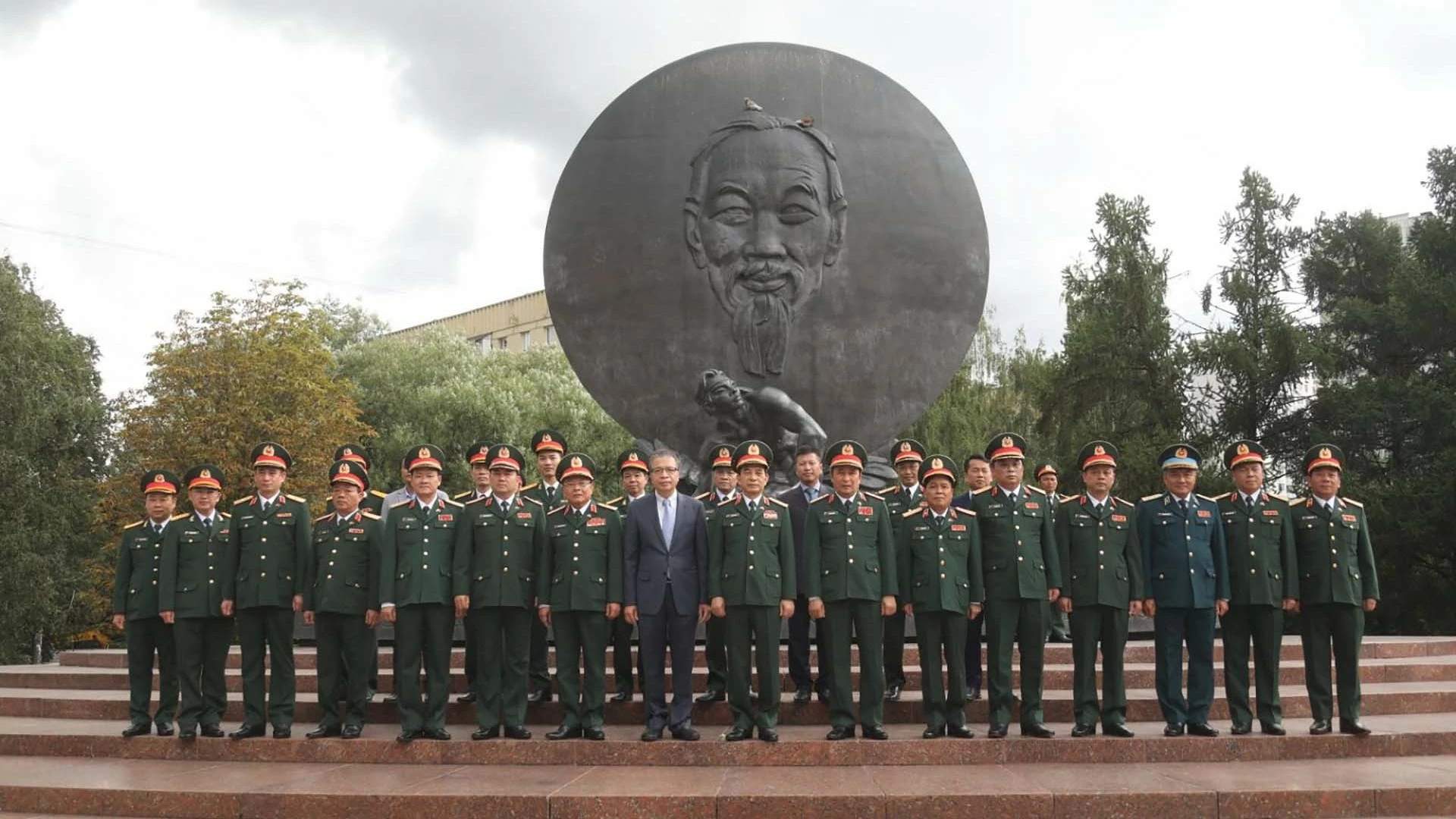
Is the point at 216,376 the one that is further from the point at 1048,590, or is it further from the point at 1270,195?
the point at 1270,195

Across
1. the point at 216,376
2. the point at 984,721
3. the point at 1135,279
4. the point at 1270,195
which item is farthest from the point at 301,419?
the point at 1270,195

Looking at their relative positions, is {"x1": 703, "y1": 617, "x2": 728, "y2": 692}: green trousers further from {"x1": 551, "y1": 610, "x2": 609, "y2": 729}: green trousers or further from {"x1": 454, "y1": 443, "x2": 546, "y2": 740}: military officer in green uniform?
{"x1": 454, "y1": 443, "x2": 546, "y2": 740}: military officer in green uniform

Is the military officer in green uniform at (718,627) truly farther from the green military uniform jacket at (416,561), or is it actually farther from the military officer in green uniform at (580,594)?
the green military uniform jacket at (416,561)

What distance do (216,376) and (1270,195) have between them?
23.5 metres

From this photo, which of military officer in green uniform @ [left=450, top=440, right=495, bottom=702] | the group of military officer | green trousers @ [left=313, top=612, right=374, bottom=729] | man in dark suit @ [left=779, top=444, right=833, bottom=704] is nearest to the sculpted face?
man in dark suit @ [left=779, top=444, right=833, bottom=704]

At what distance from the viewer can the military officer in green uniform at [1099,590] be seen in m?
6.31

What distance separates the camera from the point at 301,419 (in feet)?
78.2

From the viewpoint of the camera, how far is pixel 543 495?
7488 millimetres

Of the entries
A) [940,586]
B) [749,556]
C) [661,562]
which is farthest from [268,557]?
[940,586]

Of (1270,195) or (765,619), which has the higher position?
(1270,195)

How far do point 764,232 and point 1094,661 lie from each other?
16.4ft

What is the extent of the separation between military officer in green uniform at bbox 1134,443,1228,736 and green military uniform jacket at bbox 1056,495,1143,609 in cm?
10

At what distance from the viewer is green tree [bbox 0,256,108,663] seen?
76.7 ft

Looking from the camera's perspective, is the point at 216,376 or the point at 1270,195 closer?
the point at 216,376
